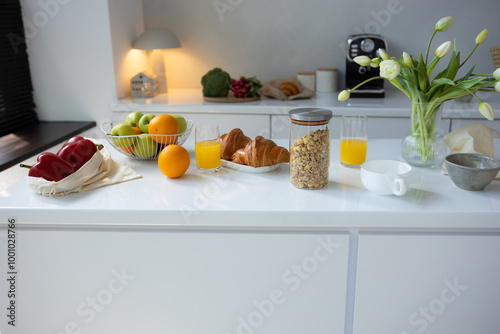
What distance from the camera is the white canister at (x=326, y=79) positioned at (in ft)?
10.0

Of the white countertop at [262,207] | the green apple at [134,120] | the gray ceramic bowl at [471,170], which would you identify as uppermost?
the green apple at [134,120]

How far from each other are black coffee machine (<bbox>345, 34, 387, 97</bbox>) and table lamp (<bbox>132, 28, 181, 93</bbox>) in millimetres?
1120

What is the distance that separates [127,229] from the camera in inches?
45.3

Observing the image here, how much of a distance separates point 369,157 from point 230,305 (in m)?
0.70

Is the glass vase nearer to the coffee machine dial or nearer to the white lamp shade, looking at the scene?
the coffee machine dial

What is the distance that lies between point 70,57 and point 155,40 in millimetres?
520

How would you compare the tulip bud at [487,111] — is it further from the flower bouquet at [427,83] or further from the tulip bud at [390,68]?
the tulip bud at [390,68]

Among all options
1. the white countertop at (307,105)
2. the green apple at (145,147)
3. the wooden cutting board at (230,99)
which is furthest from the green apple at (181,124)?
the wooden cutting board at (230,99)

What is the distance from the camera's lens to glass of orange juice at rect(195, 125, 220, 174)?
1363 millimetres

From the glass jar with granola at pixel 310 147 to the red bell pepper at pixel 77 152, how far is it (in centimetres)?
60

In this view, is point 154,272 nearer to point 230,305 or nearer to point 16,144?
point 230,305

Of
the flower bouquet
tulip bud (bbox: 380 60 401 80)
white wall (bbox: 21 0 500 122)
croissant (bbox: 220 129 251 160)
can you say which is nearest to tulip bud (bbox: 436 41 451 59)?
the flower bouquet

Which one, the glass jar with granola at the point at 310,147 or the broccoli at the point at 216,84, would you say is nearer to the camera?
the glass jar with granola at the point at 310,147

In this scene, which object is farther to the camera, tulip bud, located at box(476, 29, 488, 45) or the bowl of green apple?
the bowl of green apple
